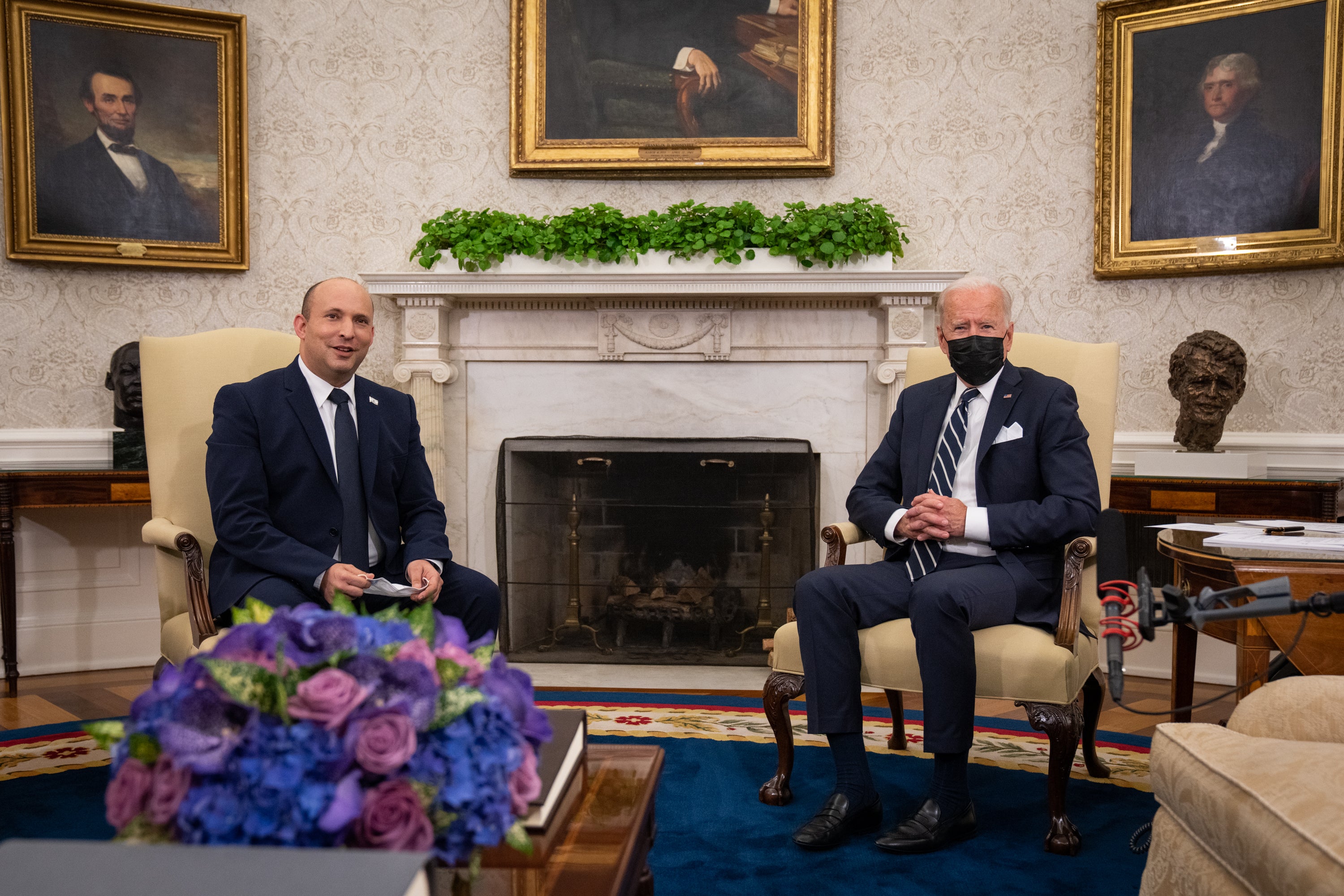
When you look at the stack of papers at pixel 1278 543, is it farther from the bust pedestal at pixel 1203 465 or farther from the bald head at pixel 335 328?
the bald head at pixel 335 328

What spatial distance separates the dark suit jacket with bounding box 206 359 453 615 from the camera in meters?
2.34

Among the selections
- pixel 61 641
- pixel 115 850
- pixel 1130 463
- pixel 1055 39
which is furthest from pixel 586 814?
pixel 1055 39

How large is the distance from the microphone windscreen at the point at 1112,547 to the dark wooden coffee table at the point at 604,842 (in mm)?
689

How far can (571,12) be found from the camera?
434 cm

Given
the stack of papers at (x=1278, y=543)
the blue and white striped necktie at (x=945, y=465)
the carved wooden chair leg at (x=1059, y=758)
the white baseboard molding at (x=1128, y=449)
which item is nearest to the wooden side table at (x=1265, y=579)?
the stack of papers at (x=1278, y=543)

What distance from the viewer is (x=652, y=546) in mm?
4359

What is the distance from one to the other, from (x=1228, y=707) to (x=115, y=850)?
3658 millimetres

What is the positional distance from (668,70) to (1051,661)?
324cm

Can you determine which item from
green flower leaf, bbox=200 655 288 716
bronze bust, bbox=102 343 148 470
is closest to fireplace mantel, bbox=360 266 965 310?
bronze bust, bbox=102 343 148 470

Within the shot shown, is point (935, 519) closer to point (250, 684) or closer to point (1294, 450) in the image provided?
point (250, 684)

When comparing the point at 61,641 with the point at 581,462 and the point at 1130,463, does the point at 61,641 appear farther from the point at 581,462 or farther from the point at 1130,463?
the point at 1130,463

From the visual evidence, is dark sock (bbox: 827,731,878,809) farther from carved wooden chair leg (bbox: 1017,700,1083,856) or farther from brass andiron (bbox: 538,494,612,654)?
brass andiron (bbox: 538,494,612,654)

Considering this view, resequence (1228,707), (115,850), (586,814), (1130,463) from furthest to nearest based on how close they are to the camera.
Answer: (1130,463), (1228,707), (586,814), (115,850)

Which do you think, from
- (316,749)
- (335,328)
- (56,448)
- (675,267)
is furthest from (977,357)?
(56,448)
